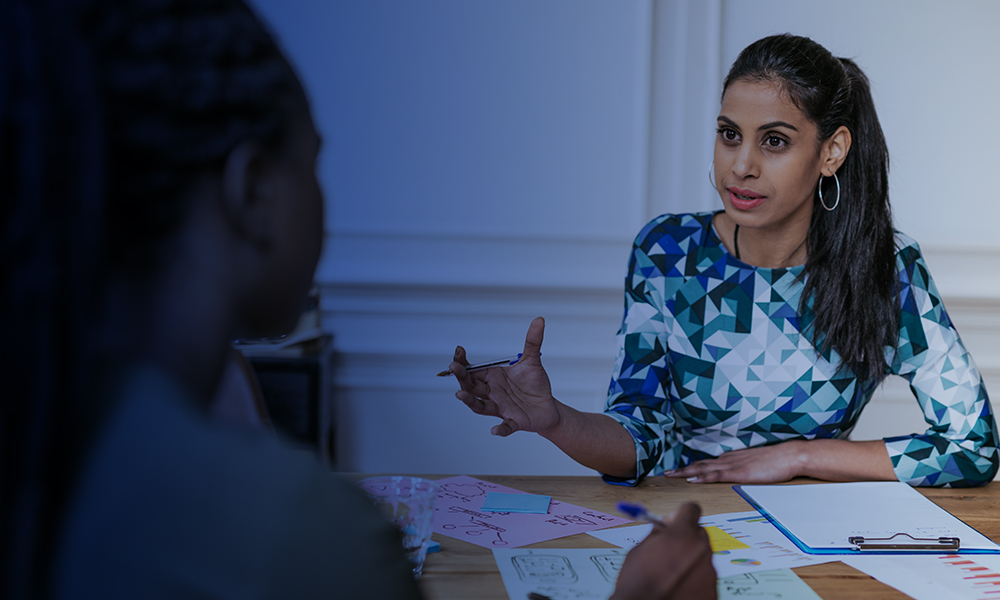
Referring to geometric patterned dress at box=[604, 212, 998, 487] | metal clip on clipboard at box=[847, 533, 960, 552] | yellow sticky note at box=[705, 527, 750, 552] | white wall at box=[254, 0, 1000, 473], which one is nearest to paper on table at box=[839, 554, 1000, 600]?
metal clip on clipboard at box=[847, 533, 960, 552]

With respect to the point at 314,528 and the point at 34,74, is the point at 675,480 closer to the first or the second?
the point at 314,528

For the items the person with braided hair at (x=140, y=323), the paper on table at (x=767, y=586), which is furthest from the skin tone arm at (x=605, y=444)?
the person with braided hair at (x=140, y=323)

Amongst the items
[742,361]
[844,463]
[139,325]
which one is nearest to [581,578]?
[139,325]

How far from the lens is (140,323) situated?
1.55ft

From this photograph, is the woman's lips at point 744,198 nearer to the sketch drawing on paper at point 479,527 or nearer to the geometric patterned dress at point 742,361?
the geometric patterned dress at point 742,361

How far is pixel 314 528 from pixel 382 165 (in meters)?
2.00

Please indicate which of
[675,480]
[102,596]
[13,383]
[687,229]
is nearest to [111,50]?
[13,383]

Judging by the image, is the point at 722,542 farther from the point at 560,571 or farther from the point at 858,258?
the point at 858,258

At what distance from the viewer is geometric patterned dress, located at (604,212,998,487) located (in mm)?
1410

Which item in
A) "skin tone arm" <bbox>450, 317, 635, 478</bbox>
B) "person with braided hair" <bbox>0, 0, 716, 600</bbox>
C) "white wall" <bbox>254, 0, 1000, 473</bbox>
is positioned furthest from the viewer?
"white wall" <bbox>254, 0, 1000, 473</bbox>

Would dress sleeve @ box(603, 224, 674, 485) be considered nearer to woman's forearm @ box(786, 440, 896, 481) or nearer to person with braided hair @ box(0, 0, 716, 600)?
woman's forearm @ box(786, 440, 896, 481)

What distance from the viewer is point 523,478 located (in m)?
1.17

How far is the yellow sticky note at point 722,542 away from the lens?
91 centimetres

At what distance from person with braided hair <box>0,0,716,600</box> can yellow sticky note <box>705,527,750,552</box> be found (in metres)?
0.55
